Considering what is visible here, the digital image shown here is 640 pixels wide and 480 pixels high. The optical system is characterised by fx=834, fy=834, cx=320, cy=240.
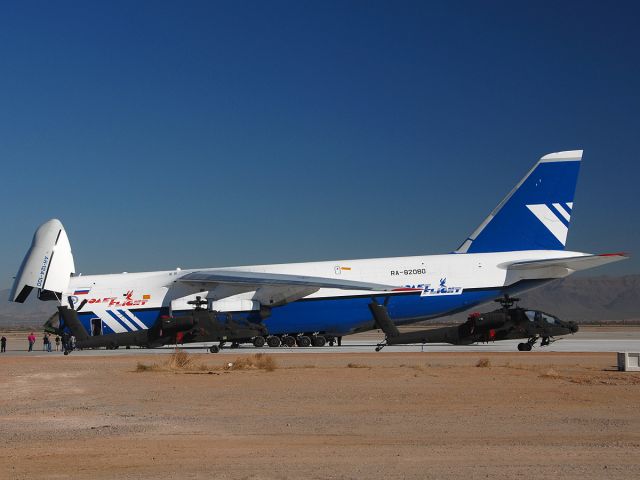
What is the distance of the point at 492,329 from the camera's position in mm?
32688

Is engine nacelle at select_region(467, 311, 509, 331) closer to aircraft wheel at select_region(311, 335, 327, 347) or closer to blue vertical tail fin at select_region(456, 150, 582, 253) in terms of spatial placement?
blue vertical tail fin at select_region(456, 150, 582, 253)

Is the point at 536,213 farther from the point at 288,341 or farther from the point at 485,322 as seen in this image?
the point at 288,341

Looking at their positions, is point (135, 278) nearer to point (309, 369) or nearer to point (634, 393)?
point (309, 369)

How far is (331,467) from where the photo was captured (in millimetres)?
9266

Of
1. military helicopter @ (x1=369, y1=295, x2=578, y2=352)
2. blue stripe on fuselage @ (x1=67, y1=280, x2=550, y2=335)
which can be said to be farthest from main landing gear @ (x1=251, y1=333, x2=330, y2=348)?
military helicopter @ (x1=369, y1=295, x2=578, y2=352)

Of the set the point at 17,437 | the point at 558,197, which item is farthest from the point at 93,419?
the point at 558,197

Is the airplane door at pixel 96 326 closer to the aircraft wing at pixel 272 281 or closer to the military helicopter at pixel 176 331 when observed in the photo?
the military helicopter at pixel 176 331

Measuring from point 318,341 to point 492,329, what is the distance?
10.7 m

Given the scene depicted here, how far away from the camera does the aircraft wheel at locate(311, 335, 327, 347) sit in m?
40.8

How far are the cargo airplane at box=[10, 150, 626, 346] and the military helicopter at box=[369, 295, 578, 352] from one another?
4.02 metres

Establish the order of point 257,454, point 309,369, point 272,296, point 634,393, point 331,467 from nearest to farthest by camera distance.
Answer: point 331,467 < point 257,454 < point 634,393 < point 309,369 < point 272,296

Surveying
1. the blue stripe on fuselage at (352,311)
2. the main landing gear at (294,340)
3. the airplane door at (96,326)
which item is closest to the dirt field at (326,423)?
the blue stripe on fuselage at (352,311)

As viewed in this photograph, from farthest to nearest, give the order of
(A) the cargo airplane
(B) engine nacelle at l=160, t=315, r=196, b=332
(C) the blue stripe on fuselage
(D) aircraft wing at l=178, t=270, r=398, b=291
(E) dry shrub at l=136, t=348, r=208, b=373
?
1. (C) the blue stripe on fuselage
2. (A) the cargo airplane
3. (D) aircraft wing at l=178, t=270, r=398, b=291
4. (B) engine nacelle at l=160, t=315, r=196, b=332
5. (E) dry shrub at l=136, t=348, r=208, b=373

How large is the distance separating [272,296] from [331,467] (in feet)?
99.3
